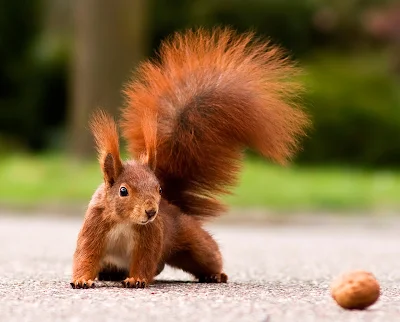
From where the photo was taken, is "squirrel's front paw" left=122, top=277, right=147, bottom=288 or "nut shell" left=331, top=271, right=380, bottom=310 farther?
"squirrel's front paw" left=122, top=277, right=147, bottom=288

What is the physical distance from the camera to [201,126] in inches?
203

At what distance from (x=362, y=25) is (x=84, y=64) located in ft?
29.5

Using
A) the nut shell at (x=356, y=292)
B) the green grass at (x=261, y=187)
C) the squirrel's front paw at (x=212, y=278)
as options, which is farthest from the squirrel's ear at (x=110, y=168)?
the green grass at (x=261, y=187)

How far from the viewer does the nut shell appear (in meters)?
3.96

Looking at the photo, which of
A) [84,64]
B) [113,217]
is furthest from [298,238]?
[84,64]

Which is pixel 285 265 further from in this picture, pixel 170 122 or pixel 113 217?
pixel 113 217

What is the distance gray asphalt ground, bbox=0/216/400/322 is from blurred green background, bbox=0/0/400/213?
3628 millimetres

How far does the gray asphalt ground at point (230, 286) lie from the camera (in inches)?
149

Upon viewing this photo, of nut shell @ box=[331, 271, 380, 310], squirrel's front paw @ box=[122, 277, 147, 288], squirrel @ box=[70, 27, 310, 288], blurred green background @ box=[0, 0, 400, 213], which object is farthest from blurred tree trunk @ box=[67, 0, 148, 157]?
nut shell @ box=[331, 271, 380, 310]

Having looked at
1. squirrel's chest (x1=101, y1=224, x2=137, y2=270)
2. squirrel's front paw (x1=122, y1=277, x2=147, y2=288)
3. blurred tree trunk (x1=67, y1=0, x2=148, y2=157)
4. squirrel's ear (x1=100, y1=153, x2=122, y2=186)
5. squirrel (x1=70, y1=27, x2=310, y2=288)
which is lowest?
squirrel's front paw (x1=122, y1=277, x2=147, y2=288)

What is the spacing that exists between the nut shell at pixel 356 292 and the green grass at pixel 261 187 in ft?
27.8

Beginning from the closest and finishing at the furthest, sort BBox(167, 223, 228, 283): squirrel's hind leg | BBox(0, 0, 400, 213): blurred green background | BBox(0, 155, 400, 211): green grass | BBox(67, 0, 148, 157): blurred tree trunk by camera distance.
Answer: BBox(167, 223, 228, 283): squirrel's hind leg
BBox(0, 155, 400, 211): green grass
BBox(0, 0, 400, 213): blurred green background
BBox(67, 0, 148, 157): blurred tree trunk

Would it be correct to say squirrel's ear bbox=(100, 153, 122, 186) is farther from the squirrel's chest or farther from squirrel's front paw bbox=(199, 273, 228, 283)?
squirrel's front paw bbox=(199, 273, 228, 283)

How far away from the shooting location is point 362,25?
2367 cm
